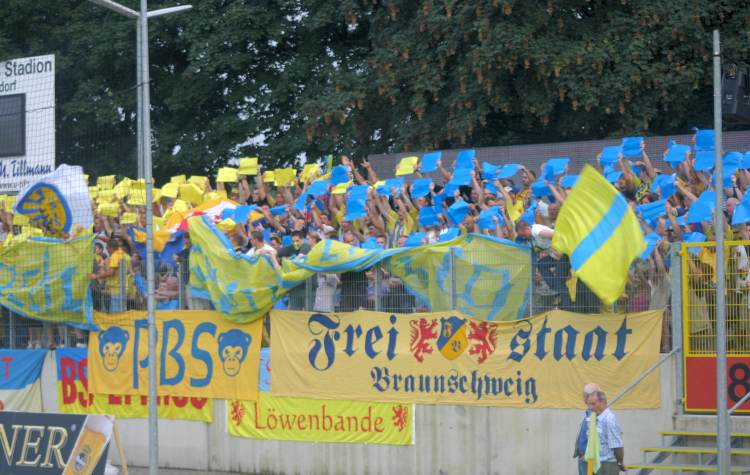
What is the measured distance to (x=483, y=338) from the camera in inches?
594

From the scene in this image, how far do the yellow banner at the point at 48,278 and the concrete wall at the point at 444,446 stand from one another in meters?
2.48

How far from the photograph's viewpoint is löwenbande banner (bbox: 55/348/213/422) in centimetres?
1775

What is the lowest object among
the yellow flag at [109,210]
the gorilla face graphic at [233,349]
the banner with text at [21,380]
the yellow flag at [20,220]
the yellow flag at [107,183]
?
the banner with text at [21,380]

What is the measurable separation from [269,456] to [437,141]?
910cm

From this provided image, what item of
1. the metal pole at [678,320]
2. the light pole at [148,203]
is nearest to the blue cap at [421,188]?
the light pole at [148,203]

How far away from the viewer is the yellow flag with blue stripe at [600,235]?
13.6 m

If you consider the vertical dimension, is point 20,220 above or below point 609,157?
below

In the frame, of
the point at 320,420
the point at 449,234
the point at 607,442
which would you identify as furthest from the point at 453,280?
the point at 607,442

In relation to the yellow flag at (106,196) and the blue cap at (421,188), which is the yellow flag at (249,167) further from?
the blue cap at (421,188)

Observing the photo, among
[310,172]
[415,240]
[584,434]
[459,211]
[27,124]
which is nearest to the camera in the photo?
[584,434]

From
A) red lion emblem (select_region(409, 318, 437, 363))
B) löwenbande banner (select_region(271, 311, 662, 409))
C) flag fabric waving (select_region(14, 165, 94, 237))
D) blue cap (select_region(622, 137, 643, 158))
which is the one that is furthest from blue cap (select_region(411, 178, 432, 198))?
flag fabric waving (select_region(14, 165, 94, 237))

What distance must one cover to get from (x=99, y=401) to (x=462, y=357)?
6.35 meters

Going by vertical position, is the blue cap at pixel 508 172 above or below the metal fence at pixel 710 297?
above

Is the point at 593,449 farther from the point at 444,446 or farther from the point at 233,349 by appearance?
the point at 233,349
